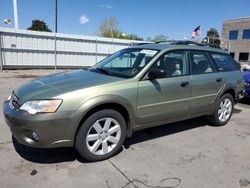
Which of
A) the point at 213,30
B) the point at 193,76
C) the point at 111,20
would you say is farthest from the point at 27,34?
the point at 213,30

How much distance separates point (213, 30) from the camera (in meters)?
73.8

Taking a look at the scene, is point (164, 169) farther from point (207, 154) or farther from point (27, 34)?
point (27, 34)

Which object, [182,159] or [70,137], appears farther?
[182,159]

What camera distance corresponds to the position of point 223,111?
533 cm

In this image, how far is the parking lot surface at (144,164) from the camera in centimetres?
299

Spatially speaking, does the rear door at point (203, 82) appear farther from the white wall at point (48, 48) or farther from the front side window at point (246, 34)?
the front side window at point (246, 34)

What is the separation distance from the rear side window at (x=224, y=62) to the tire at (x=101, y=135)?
8.58 feet

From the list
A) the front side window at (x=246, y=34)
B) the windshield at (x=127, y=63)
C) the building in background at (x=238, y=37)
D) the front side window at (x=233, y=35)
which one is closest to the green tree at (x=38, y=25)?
the building in background at (x=238, y=37)

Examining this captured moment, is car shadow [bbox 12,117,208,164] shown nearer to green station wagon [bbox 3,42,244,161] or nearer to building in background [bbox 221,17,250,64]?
green station wagon [bbox 3,42,244,161]

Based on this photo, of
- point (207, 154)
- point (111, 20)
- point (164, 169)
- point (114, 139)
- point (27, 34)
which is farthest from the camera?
point (111, 20)

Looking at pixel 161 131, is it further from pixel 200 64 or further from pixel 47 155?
pixel 47 155

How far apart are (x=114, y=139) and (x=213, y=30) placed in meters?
77.6

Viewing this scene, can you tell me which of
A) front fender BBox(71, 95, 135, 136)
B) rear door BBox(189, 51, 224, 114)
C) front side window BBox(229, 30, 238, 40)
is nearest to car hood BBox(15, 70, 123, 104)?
front fender BBox(71, 95, 135, 136)

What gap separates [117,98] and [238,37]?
42.3 m
